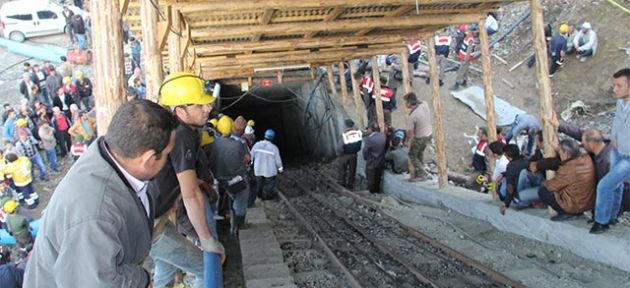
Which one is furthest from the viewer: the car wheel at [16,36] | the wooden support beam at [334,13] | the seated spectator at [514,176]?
the car wheel at [16,36]

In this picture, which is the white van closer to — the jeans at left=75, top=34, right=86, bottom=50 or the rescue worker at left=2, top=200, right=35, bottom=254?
the jeans at left=75, top=34, right=86, bottom=50

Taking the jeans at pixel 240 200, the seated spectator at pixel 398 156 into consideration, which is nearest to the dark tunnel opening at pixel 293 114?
the seated spectator at pixel 398 156

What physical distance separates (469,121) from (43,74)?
47.4ft

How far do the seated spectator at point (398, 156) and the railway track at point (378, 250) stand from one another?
138 cm

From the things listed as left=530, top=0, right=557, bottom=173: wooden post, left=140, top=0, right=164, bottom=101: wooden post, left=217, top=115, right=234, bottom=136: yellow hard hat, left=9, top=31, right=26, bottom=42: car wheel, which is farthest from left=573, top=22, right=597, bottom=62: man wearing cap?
left=9, top=31, right=26, bottom=42: car wheel

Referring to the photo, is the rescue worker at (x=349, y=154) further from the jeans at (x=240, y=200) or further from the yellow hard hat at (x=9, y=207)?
the yellow hard hat at (x=9, y=207)

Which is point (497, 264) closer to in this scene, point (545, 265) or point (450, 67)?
point (545, 265)

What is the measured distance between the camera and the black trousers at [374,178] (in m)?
12.0

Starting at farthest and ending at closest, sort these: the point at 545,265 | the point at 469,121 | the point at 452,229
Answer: the point at 469,121
the point at 452,229
the point at 545,265

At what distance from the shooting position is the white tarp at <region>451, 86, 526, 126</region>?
15477mm

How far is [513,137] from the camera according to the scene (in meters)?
10.8

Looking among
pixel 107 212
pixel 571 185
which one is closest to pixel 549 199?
pixel 571 185

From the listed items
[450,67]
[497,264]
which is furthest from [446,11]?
[450,67]

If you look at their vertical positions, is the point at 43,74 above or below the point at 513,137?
above
